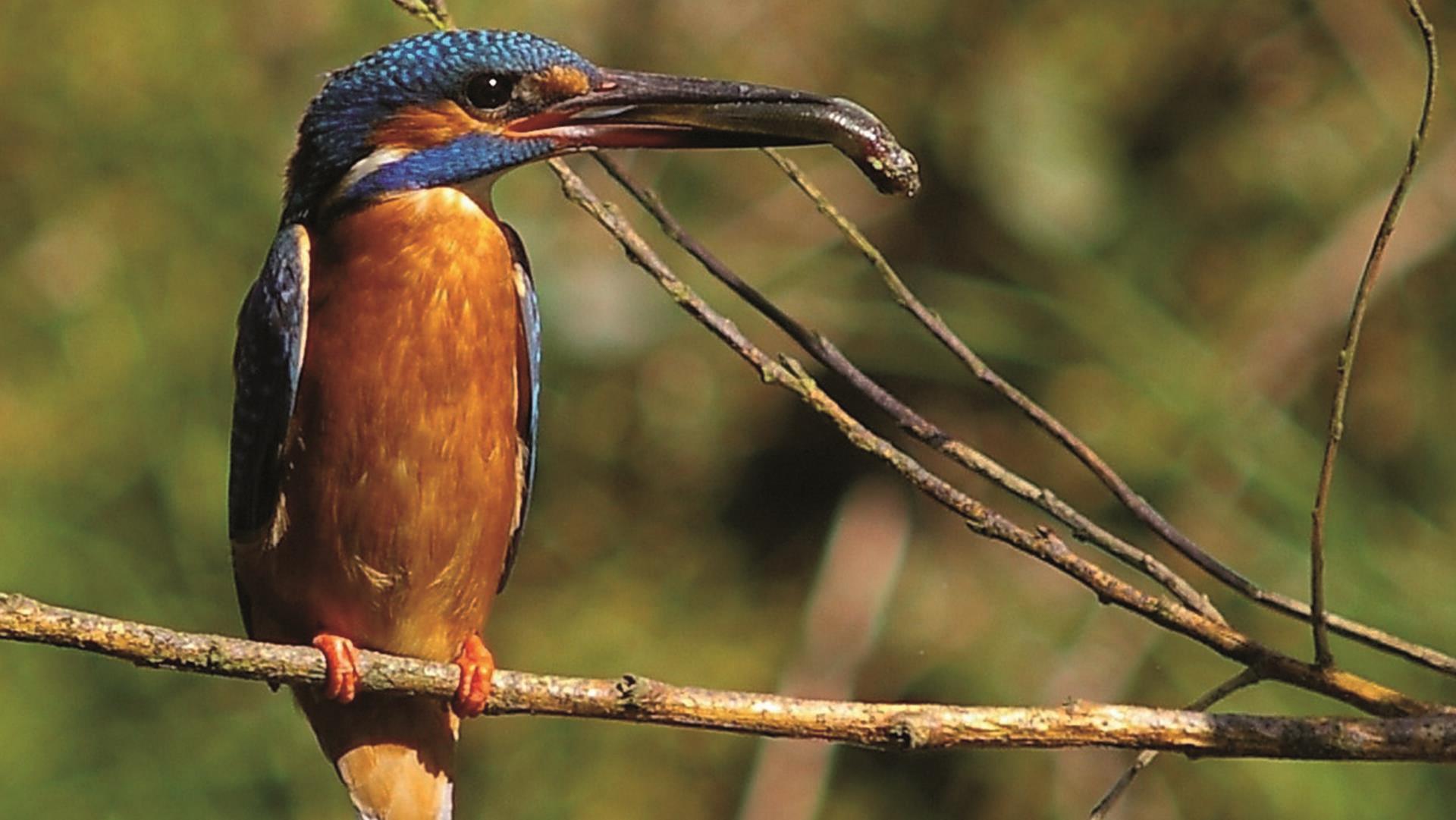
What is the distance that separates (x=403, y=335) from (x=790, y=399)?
1.60 m

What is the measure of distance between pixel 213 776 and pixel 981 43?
2.06m

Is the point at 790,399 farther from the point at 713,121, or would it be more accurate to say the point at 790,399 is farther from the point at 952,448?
the point at 952,448

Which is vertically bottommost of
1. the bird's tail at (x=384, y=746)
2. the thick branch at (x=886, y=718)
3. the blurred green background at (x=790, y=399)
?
the thick branch at (x=886, y=718)

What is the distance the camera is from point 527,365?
268cm

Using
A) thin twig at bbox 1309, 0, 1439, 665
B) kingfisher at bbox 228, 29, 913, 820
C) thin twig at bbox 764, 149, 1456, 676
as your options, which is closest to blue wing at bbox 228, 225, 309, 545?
kingfisher at bbox 228, 29, 913, 820

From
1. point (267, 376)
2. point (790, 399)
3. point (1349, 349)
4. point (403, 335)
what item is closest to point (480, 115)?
point (403, 335)

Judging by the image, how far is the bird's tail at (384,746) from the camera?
110 inches

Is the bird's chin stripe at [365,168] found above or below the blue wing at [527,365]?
above

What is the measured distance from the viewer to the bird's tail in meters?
2.79

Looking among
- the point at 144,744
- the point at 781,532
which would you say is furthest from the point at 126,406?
the point at 781,532

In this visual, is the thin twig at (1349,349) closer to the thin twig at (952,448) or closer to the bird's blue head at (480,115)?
the thin twig at (952,448)

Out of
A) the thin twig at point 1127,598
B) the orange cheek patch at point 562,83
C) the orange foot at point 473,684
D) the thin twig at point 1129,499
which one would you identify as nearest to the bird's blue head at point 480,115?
the orange cheek patch at point 562,83

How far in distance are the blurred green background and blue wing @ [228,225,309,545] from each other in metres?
0.83

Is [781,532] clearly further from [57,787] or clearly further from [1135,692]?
[57,787]
